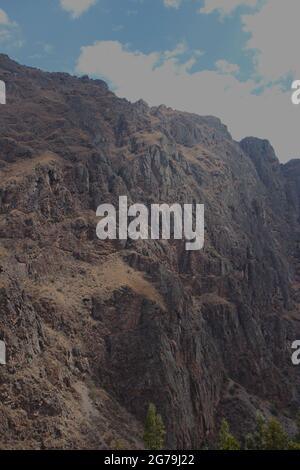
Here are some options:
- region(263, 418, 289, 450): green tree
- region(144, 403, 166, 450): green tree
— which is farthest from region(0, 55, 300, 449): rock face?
region(263, 418, 289, 450): green tree

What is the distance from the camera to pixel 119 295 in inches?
2660

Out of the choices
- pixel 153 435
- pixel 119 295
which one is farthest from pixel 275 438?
pixel 119 295

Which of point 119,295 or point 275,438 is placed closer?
point 275,438

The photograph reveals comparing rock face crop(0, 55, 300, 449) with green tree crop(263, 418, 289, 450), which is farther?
rock face crop(0, 55, 300, 449)

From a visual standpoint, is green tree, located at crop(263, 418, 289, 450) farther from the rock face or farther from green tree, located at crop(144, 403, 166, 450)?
green tree, located at crop(144, 403, 166, 450)

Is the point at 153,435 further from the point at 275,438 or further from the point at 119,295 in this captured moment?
the point at 119,295

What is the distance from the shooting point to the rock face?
1999 inches

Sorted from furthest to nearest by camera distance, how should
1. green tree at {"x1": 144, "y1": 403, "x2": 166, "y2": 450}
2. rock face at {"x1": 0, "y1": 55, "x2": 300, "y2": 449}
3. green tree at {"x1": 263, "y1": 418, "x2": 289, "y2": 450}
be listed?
rock face at {"x1": 0, "y1": 55, "x2": 300, "y2": 449} → green tree at {"x1": 263, "y1": 418, "x2": 289, "y2": 450} → green tree at {"x1": 144, "y1": 403, "x2": 166, "y2": 450}

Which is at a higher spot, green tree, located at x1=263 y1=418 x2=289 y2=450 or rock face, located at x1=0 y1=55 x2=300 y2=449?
rock face, located at x1=0 y1=55 x2=300 y2=449

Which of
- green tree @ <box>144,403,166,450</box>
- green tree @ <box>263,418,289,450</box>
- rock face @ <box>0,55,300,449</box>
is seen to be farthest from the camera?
rock face @ <box>0,55,300,449</box>

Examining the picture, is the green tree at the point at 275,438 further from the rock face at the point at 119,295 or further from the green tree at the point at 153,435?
the green tree at the point at 153,435

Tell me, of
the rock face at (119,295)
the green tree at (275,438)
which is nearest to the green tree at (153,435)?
the rock face at (119,295)

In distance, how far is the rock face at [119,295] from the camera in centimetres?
5078
